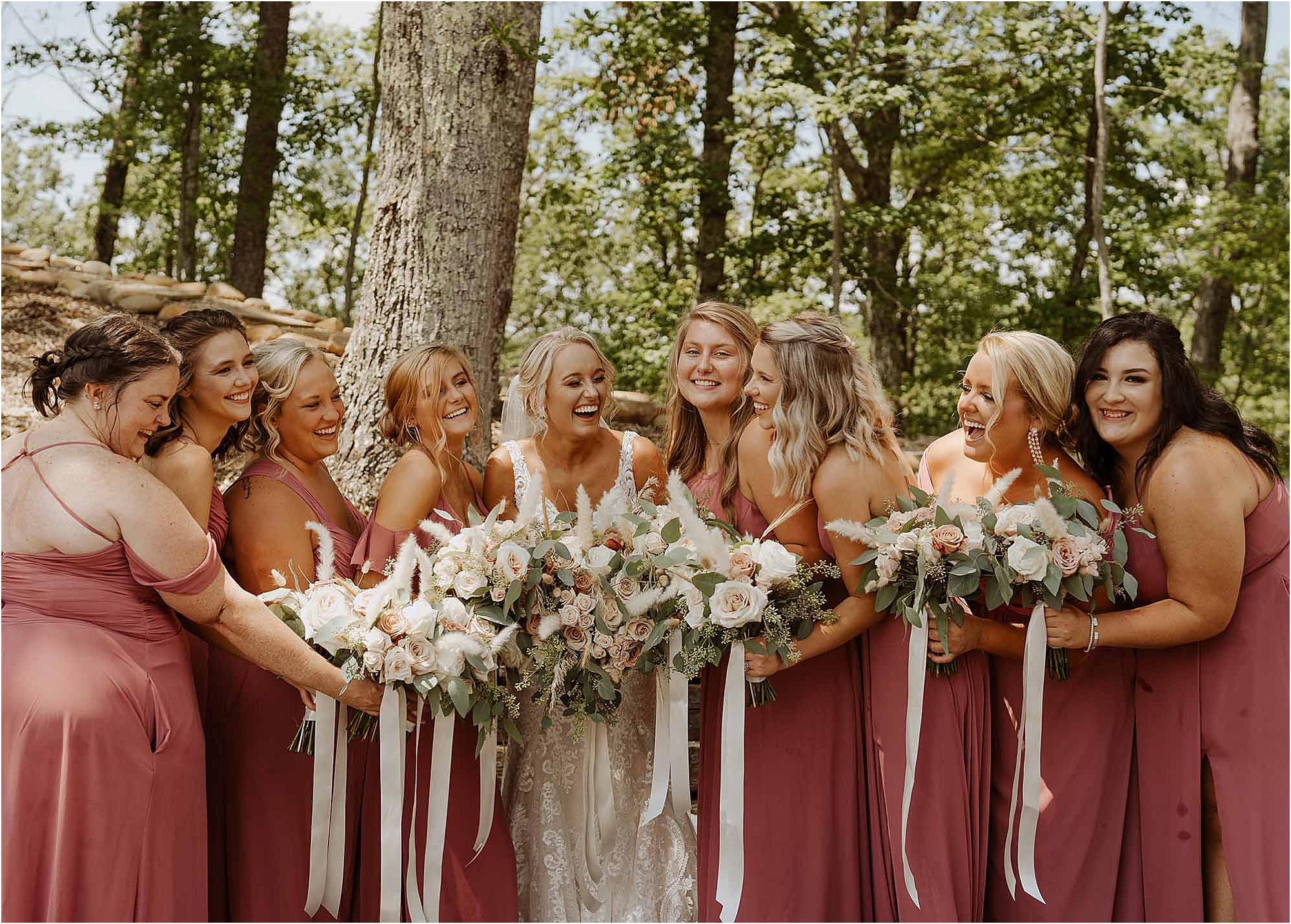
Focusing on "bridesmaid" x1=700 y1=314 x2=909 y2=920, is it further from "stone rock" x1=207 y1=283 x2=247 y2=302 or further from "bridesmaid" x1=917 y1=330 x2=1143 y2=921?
"stone rock" x1=207 y1=283 x2=247 y2=302

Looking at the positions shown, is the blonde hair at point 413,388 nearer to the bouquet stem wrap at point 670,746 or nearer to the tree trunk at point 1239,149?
the bouquet stem wrap at point 670,746

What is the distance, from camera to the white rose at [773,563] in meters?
3.57

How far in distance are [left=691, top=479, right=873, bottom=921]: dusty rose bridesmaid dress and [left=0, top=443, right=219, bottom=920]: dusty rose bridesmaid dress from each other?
1884mm

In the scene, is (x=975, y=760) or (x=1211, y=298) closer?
(x=975, y=760)

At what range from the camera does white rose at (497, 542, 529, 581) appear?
3.56 meters

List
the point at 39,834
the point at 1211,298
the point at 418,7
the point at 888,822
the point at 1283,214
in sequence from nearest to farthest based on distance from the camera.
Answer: the point at 39,834, the point at 888,822, the point at 418,7, the point at 1283,214, the point at 1211,298

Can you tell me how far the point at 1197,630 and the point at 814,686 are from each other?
1343 millimetres

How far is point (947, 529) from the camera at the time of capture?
3.53 metres

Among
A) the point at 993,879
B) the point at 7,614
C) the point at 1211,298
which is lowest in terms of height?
the point at 993,879

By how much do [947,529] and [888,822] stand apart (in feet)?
3.58

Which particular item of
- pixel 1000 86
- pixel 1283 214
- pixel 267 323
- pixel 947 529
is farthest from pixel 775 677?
pixel 1283 214

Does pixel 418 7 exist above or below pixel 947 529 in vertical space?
above

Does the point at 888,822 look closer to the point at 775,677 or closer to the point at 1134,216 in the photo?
the point at 775,677

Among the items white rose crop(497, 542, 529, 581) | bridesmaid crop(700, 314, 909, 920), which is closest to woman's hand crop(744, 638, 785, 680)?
bridesmaid crop(700, 314, 909, 920)
